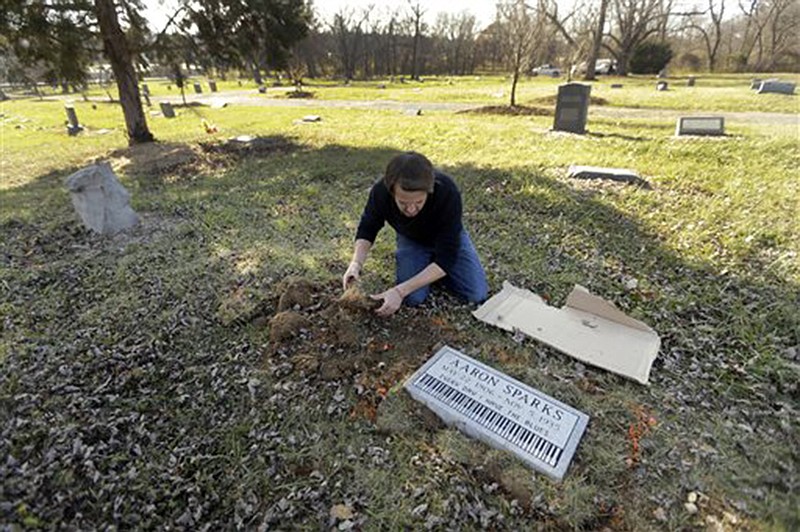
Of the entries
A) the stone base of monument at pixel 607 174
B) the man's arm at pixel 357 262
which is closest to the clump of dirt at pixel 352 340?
the man's arm at pixel 357 262

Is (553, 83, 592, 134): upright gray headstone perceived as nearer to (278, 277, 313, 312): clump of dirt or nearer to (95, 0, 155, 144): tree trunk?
(278, 277, 313, 312): clump of dirt

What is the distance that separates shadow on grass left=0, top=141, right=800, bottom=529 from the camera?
1.72 meters

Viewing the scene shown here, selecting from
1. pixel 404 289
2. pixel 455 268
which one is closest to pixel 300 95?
pixel 455 268

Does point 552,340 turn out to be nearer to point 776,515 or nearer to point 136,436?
point 776,515

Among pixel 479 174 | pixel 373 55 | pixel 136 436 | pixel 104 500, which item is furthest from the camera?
pixel 373 55

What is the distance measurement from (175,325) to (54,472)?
1160 mm

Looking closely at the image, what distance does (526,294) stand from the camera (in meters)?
3.09

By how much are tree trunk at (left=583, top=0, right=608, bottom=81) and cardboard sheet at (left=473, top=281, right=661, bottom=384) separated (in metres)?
23.1

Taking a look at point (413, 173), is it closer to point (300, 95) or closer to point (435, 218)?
point (435, 218)

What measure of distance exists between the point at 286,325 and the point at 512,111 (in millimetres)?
11605

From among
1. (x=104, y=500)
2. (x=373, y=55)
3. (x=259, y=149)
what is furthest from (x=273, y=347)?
(x=373, y=55)

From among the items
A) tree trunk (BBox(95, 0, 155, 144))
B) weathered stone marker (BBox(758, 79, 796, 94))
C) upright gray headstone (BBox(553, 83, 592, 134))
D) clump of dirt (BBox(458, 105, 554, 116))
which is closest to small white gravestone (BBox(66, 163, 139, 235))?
tree trunk (BBox(95, 0, 155, 144))

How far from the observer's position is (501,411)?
6.61ft

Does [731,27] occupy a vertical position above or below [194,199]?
above
